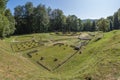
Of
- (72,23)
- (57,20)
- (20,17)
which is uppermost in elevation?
(20,17)

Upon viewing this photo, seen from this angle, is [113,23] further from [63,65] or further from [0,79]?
[0,79]

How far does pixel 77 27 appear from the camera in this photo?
161875 mm

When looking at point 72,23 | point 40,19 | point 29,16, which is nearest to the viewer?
point 40,19

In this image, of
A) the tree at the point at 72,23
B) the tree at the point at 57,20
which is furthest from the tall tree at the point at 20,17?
the tree at the point at 72,23

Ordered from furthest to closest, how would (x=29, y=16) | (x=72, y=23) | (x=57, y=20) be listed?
1. (x=72, y=23)
2. (x=57, y=20)
3. (x=29, y=16)

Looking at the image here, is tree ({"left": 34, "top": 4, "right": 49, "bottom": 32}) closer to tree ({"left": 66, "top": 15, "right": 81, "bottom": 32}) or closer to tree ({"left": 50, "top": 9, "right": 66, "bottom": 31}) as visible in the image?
tree ({"left": 50, "top": 9, "right": 66, "bottom": 31})

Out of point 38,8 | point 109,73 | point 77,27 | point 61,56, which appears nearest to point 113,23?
point 77,27

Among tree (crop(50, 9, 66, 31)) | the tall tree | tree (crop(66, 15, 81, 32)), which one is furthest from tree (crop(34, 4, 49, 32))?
tree (crop(66, 15, 81, 32))

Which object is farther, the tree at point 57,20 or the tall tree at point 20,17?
the tree at point 57,20

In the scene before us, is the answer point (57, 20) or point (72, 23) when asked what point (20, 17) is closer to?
point (57, 20)

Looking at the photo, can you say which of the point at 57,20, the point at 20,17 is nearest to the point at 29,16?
the point at 20,17

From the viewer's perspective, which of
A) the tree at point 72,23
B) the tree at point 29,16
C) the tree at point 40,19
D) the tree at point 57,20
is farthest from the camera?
the tree at point 72,23

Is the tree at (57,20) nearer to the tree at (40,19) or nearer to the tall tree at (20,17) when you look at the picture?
the tree at (40,19)

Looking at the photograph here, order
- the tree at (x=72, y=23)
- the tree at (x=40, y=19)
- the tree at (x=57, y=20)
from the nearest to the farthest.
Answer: the tree at (x=40, y=19), the tree at (x=57, y=20), the tree at (x=72, y=23)
